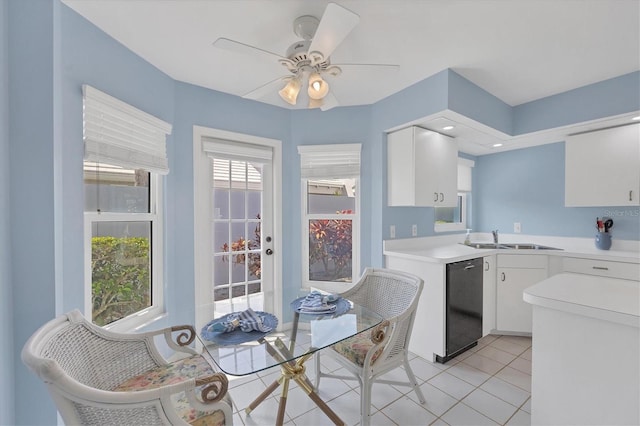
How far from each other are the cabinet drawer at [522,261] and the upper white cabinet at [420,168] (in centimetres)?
77

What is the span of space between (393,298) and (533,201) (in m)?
2.58

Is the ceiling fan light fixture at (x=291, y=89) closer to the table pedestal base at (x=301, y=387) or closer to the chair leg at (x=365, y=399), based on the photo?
the table pedestal base at (x=301, y=387)

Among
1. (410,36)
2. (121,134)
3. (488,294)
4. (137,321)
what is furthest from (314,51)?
(488,294)

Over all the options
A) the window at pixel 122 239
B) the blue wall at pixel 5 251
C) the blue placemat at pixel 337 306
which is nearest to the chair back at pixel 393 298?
the blue placemat at pixel 337 306

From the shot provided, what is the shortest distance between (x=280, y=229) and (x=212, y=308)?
4.08 ft

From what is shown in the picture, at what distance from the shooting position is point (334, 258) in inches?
121

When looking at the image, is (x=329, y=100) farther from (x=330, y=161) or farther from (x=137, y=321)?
(x=137, y=321)

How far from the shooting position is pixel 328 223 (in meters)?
3.04

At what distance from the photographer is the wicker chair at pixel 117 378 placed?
0.86 meters

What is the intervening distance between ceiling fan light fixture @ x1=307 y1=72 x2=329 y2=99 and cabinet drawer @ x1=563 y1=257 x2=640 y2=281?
2808 mm

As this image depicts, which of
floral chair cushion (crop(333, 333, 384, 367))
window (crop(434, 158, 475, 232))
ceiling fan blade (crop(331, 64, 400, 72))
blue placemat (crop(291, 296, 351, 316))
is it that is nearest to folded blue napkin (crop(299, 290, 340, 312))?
blue placemat (crop(291, 296, 351, 316))

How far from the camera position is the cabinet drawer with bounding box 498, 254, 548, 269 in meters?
2.75

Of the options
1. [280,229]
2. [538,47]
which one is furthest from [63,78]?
[538,47]

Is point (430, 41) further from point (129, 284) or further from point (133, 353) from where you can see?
point (129, 284)
